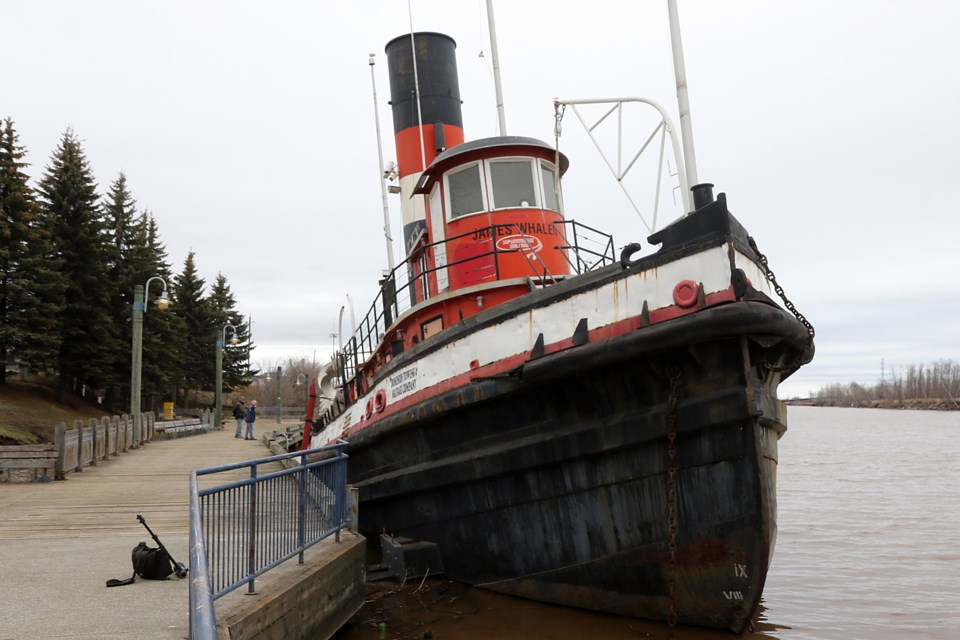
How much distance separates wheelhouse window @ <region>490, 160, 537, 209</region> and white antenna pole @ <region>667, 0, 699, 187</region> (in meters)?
2.51

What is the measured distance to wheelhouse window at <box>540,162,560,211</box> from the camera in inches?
339

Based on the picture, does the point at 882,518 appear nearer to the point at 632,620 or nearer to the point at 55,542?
the point at 632,620

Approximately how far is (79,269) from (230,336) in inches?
805

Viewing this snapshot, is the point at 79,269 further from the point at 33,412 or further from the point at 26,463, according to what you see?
the point at 26,463

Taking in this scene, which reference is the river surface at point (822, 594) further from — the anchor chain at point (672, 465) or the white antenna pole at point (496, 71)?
the white antenna pole at point (496, 71)

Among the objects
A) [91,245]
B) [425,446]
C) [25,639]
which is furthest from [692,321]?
[91,245]

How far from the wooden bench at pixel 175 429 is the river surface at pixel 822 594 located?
19435 mm

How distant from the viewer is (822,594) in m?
8.41

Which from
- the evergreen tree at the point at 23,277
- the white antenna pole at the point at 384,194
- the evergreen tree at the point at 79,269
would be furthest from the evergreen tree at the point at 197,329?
the white antenna pole at the point at 384,194

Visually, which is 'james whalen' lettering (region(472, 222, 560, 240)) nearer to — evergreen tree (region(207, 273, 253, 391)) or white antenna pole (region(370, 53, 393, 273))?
white antenna pole (region(370, 53, 393, 273))

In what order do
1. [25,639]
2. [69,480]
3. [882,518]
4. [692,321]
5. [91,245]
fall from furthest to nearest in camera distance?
1. [91,245]
2. [882,518]
3. [69,480]
4. [692,321]
5. [25,639]

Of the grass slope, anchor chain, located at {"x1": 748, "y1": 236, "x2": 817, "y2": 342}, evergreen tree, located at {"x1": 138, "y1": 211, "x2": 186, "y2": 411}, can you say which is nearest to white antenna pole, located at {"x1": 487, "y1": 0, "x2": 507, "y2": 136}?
anchor chain, located at {"x1": 748, "y1": 236, "x2": 817, "y2": 342}

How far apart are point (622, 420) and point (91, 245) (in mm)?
31609

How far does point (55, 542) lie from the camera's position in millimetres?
6754
